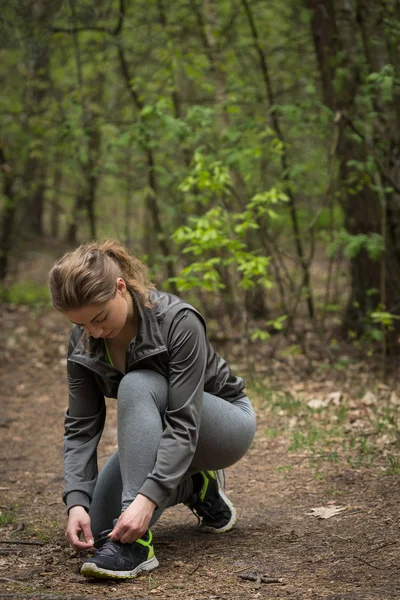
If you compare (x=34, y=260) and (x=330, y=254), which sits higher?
(x=34, y=260)

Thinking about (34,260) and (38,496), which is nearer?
(38,496)

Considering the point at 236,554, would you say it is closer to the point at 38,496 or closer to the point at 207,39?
the point at 38,496

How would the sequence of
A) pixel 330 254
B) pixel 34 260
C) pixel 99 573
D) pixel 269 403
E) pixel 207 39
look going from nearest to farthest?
pixel 99 573
pixel 269 403
pixel 330 254
pixel 207 39
pixel 34 260

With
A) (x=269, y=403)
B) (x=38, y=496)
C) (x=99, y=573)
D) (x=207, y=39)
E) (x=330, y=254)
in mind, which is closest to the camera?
(x=99, y=573)

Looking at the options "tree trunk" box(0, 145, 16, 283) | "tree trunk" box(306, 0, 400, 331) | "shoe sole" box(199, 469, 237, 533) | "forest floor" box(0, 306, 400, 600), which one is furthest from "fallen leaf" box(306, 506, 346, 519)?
"tree trunk" box(0, 145, 16, 283)

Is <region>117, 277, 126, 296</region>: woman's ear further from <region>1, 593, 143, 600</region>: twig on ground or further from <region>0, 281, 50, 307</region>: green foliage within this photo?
<region>0, 281, 50, 307</region>: green foliage

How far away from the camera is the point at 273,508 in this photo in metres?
3.31

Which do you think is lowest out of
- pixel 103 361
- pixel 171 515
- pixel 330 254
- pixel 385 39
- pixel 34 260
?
pixel 171 515

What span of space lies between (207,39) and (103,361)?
5822 millimetres

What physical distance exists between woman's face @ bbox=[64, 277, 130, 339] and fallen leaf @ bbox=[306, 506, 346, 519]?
131cm

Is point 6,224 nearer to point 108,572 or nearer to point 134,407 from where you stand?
point 134,407

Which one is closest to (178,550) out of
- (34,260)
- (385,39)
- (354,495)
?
(354,495)

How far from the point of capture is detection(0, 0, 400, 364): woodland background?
584 cm

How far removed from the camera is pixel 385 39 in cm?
602
